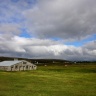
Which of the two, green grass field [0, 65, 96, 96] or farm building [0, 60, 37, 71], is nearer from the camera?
green grass field [0, 65, 96, 96]

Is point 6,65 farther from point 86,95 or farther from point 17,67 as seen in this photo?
point 86,95

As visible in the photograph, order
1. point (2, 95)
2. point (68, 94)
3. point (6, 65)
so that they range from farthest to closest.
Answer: point (6, 65), point (68, 94), point (2, 95)

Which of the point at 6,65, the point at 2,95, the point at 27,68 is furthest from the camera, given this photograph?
the point at 27,68

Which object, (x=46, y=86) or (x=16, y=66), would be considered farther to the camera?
(x=16, y=66)

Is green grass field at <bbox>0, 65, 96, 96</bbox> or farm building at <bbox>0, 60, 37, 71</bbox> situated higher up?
farm building at <bbox>0, 60, 37, 71</bbox>

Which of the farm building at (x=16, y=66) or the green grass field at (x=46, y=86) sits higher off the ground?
the farm building at (x=16, y=66)

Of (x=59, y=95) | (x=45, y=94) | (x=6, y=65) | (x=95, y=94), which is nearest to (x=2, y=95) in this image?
(x=45, y=94)

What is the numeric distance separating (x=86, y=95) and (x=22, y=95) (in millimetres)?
7603

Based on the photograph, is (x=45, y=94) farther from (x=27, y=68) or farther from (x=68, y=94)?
(x=27, y=68)

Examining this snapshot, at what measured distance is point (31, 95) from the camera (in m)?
23.7

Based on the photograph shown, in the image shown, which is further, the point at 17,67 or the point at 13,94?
the point at 17,67

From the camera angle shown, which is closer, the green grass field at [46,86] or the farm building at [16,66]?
the green grass field at [46,86]

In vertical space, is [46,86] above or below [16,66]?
below

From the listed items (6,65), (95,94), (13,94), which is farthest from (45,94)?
(6,65)
